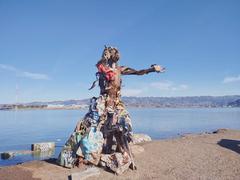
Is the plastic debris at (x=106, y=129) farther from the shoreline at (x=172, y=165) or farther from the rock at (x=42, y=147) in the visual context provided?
the rock at (x=42, y=147)

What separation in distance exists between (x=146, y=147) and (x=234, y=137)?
5.27 meters

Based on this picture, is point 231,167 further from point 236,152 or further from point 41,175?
point 41,175

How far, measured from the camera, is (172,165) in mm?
10094

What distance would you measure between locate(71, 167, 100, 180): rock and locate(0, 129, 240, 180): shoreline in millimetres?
161

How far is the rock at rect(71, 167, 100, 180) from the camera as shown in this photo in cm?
859

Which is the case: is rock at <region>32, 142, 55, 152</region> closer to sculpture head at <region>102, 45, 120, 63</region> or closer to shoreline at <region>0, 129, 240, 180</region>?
shoreline at <region>0, 129, 240, 180</region>

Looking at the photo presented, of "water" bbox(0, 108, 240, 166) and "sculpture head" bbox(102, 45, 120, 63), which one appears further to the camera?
"water" bbox(0, 108, 240, 166)

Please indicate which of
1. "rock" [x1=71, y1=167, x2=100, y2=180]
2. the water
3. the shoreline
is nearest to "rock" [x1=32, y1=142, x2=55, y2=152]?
the water

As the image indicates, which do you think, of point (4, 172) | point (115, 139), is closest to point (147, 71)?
point (115, 139)

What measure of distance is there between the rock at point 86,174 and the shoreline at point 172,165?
0.16 meters

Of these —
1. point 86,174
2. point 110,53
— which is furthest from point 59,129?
point 86,174

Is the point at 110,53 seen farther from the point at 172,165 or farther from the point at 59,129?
the point at 59,129

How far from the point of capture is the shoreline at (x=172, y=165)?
913 centimetres

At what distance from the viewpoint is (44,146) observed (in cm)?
2700
